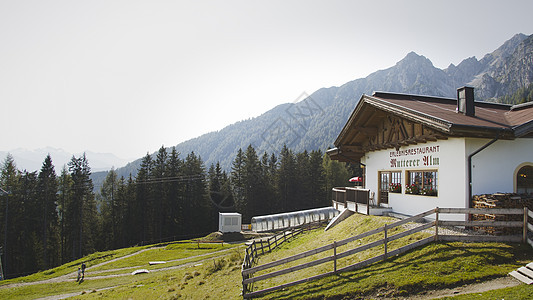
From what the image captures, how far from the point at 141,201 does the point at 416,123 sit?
185 feet

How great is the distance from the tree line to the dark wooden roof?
147 feet

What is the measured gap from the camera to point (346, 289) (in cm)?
953

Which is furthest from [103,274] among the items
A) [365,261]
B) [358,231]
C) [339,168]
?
[339,168]

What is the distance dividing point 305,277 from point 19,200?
57.5 meters

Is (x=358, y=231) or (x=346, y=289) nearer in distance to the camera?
(x=346, y=289)

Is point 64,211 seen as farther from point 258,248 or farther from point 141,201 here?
point 258,248

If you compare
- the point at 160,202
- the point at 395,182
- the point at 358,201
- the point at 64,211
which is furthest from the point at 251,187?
the point at 395,182

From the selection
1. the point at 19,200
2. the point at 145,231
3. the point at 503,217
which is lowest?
the point at 145,231

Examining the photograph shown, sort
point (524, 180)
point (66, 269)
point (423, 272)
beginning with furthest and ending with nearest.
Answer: point (66, 269), point (524, 180), point (423, 272)

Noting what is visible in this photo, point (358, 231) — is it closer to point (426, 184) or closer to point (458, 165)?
point (426, 184)

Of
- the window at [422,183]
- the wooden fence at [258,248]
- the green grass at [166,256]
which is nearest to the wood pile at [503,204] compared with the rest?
the window at [422,183]

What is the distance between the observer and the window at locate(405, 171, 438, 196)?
51.3 feet

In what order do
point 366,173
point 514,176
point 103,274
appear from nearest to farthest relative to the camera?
1. point 514,176
2. point 366,173
3. point 103,274

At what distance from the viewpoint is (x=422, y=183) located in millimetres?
16469
